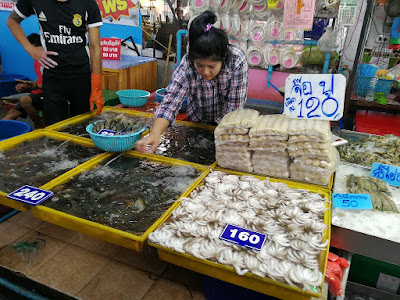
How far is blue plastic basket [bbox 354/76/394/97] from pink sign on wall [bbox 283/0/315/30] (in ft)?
4.78

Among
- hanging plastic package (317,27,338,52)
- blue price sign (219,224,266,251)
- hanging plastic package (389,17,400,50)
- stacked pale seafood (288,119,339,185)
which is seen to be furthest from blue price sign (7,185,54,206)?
hanging plastic package (389,17,400,50)

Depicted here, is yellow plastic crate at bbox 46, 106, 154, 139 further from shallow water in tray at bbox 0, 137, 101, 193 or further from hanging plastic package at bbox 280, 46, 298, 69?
hanging plastic package at bbox 280, 46, 298, 69

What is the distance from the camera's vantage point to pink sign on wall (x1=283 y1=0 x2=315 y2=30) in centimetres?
359

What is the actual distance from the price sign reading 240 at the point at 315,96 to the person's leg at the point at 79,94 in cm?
224

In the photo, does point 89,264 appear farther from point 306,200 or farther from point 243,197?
point 306,200

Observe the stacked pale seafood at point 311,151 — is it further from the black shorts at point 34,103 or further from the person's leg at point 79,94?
the black shorts at point 34,103

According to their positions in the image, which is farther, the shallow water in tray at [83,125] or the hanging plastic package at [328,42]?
the hanging plastic package at [328,42]

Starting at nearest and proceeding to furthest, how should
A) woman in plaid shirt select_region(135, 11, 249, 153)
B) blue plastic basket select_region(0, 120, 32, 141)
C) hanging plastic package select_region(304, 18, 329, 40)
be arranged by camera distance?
woman in plaid shirt select_region(135, 11, 249, 153)
blue plastic basket select_region(0, 120, 32, 141)
hanging plastic package select_region(304, 18, 329, 40)

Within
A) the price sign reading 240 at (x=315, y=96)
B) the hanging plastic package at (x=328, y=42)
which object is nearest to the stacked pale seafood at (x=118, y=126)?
the price sign reading 240 at (x=315, y=96)

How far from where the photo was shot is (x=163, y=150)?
7.86 ft

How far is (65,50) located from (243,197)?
243 centimetres

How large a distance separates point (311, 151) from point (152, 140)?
110 centimetres

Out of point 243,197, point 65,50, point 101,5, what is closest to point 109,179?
point 243,197

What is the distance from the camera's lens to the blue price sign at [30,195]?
5.16 feet
